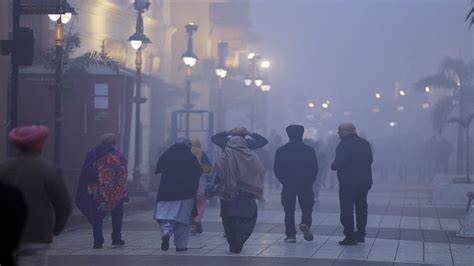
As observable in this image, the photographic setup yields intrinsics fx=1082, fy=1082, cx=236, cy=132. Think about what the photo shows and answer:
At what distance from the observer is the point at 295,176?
16094 mm

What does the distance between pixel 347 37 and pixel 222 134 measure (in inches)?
5255

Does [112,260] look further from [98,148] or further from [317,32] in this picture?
[317,32]

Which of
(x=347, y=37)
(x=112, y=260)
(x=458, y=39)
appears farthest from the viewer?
(x=347, y=37)

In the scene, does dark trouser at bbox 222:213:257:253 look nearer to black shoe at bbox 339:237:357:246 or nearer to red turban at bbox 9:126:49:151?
black shoe at bbox 339:237:357:246

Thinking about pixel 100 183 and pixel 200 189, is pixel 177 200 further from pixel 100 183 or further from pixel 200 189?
pixel 200 189

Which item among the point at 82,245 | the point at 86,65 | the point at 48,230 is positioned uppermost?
the point at 86,65

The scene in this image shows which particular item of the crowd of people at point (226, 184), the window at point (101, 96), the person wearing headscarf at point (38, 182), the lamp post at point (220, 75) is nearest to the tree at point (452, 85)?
the lamp post at point (220, 75)

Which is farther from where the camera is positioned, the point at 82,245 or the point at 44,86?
the point at 44,86

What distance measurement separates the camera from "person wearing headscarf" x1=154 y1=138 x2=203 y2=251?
47.8 ft

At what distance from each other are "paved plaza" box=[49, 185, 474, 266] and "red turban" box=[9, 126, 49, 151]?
17.7 ft

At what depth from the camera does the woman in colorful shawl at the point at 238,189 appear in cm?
1445

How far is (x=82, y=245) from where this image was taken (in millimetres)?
15445

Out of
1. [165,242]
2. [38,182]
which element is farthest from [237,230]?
[38,182]

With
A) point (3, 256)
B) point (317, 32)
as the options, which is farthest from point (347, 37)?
point (3, 256)
